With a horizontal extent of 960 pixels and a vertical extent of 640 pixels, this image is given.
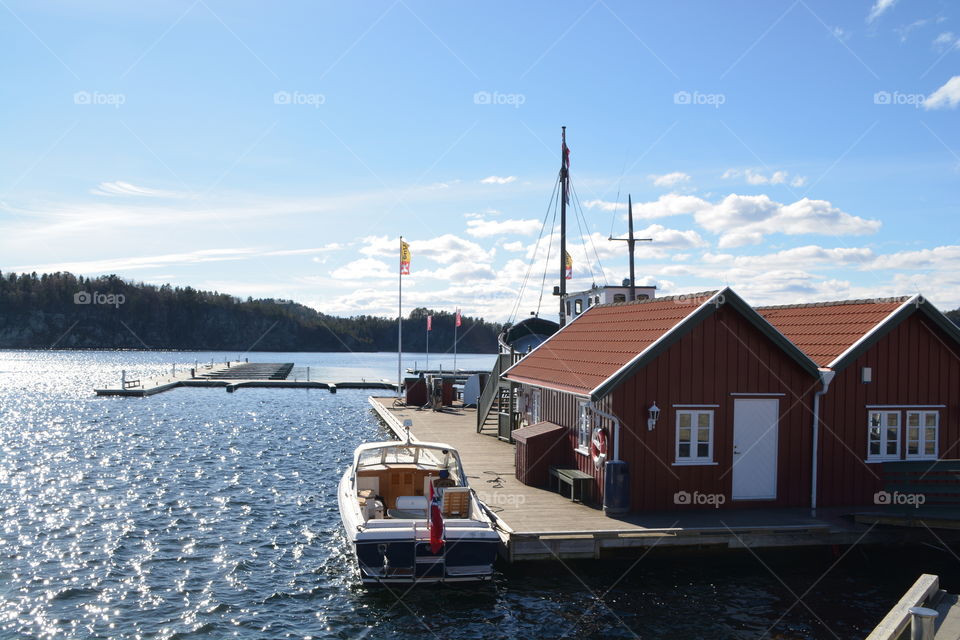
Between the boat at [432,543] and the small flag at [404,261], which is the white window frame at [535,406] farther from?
the small flag at [404,261]

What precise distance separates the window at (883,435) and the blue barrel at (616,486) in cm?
634

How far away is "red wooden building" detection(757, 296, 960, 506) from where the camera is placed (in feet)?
58.2

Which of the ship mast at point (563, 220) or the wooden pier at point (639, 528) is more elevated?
the ship mast at point (563, 220)

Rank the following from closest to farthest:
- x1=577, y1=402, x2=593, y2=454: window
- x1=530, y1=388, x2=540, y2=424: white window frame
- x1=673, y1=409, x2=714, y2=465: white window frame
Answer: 1. x1=673, y1=409, x2=714, y2=465: white window frame
2. x1=577, y1=402, x2=593, y2=454: window
3. x1=530, y1=388, x2=540, y2=424: white window frame

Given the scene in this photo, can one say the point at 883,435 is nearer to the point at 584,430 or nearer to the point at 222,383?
the point at 584,430

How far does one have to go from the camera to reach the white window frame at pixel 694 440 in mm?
16984

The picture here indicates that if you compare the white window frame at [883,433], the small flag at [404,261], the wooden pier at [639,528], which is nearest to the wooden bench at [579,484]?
the wooden pier at [639,528]

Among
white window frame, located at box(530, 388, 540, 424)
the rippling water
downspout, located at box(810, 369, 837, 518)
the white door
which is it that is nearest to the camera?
the rippling water

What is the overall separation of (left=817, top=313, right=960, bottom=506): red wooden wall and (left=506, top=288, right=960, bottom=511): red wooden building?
2cm

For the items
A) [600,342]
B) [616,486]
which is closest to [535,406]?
[600,342]

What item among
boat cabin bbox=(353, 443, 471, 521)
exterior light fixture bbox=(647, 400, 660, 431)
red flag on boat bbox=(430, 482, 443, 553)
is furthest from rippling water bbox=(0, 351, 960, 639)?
exterior light fixture bbox=(647, 400, 660, 431)

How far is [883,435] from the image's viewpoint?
18.1 metres

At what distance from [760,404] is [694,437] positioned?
181 cm

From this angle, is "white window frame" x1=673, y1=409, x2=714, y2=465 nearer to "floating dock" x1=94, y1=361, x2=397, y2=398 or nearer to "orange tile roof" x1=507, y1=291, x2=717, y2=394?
"orange tile roof" x1=507, y1=291, x2=717, y2=394
